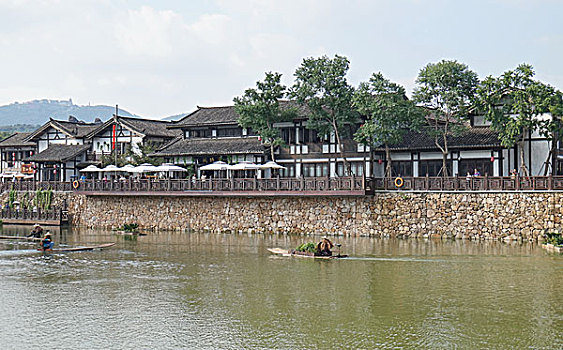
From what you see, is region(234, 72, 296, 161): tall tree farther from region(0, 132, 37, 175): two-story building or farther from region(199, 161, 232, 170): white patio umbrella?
region(0, 132, 37, 175): two-story building

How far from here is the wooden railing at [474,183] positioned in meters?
37.4

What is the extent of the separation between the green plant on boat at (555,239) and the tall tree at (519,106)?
455cm

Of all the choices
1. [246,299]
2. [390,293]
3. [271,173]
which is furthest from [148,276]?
[271,173]

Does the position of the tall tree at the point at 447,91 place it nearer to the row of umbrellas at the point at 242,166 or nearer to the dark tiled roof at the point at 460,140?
the dark tiled roof at the point at 460,140

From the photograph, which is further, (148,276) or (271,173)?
(271,173)

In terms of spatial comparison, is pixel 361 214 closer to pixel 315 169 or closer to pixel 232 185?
pixel 315 169

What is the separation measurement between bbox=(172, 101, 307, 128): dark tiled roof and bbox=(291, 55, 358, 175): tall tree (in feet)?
12.9

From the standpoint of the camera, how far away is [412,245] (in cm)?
3703

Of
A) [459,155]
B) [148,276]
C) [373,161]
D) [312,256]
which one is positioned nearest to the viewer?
[148,276]

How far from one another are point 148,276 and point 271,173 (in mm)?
22527

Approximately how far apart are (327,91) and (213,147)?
10.7 meters

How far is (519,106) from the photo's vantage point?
38.3 metres

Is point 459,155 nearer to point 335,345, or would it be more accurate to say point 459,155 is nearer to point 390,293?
point 390,293

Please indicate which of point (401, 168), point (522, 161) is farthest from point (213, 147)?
point (522, 161)
